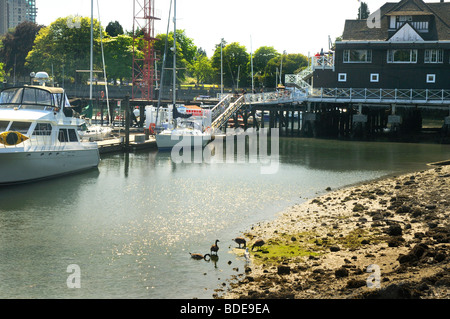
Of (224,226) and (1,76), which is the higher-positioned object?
(1,76)

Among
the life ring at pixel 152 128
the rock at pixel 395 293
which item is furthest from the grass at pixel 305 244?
the life ring at pixel 152 128

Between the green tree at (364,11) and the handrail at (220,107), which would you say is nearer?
the handrail at (220,107)

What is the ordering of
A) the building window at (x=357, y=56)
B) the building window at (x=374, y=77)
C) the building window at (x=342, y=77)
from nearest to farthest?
the building window at (x=374, y=77) → the building window at (x=357, y=56) → the building window at (x=342, y=77)

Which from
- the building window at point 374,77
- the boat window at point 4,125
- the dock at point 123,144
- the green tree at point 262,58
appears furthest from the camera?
the green tree at point 262,58

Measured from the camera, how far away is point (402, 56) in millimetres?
64375

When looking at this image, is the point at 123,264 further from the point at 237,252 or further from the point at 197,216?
the point at 197,216

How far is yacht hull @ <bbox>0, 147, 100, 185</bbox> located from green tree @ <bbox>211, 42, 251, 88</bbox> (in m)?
85.2

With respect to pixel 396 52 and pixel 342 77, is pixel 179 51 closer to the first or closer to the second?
pixel 342 77

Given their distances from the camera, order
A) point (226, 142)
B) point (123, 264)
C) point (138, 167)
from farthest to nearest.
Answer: point (226, 142), point (138, 167), point (123, 264)

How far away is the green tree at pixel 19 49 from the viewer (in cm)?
12912

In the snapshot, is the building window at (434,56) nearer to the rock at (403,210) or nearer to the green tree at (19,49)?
the rock at (403,210)

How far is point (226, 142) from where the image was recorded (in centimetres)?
5741
